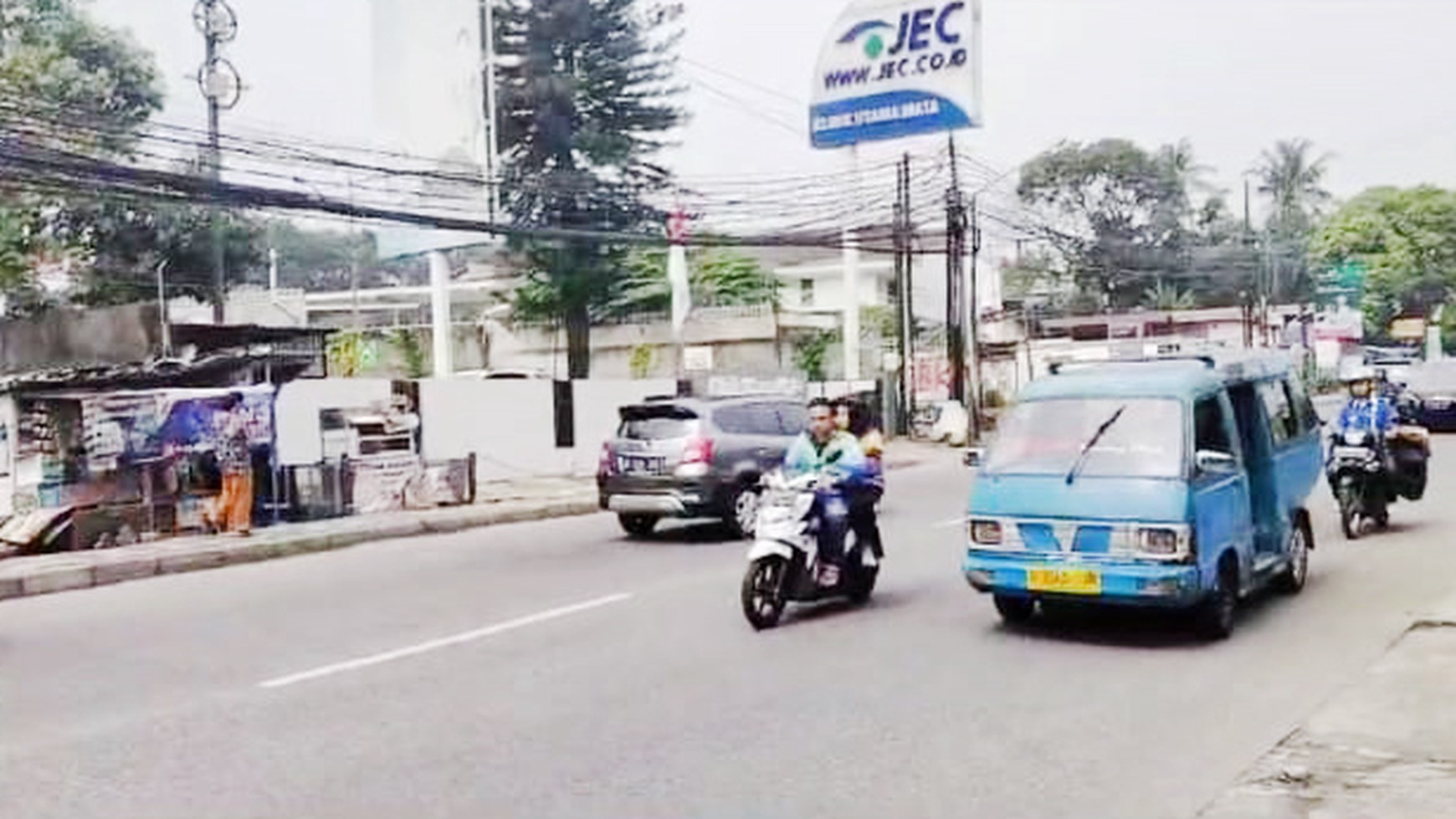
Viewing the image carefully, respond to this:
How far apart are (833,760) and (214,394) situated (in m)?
12.6

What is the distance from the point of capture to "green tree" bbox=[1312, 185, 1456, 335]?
2928 inches

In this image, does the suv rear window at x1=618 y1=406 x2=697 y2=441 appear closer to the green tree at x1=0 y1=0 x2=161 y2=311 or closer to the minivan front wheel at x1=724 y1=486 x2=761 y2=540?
the minivan front wheel at x1=724 y1=486 x2=761 y2=540

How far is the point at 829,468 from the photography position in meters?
10.3

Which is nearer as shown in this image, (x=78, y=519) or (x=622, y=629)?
(x=622, y=629)

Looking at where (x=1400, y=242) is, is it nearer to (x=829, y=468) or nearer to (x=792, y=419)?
(x=792, y=419)

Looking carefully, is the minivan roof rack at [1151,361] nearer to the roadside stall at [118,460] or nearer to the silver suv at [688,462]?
the silver suv at [688,462]

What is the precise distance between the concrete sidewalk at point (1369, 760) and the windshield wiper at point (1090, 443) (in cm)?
215

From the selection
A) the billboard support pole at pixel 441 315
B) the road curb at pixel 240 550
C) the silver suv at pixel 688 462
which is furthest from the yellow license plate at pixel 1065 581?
the billboard support pole at pixel 441 315

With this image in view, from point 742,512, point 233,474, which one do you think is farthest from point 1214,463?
point 233,474

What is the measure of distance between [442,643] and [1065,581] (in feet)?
13.4

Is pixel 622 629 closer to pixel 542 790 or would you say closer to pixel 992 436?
pixel 992 436

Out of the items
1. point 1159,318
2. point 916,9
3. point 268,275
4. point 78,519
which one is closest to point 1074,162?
point 1159,318

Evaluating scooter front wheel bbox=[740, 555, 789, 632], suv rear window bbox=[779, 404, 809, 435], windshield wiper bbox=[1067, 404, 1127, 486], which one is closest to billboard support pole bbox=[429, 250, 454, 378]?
suv rear window bbox=[779, 404, 809, 435]

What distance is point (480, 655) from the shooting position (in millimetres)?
9062
